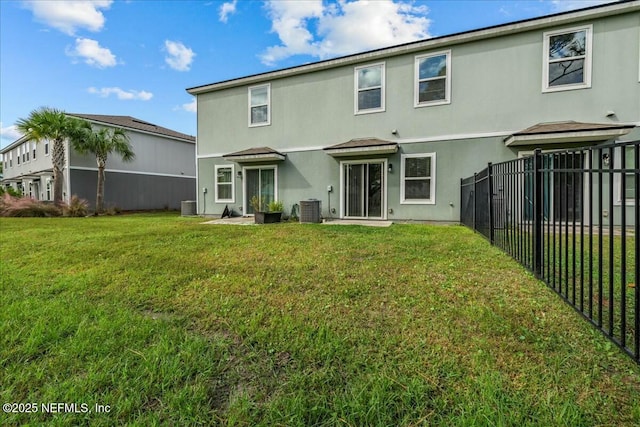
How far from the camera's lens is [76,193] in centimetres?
1859

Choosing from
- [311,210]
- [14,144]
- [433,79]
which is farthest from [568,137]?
[14,144]

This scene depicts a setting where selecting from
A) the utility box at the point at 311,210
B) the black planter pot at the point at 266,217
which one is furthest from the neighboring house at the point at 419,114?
the black planter pot at the point at 266,217

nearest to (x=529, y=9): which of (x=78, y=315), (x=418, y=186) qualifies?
(x=418, y=186)

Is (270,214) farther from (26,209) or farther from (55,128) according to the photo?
(55,128)

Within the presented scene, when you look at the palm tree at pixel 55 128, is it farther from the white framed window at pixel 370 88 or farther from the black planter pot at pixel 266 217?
the white framed window at pixel 370 88

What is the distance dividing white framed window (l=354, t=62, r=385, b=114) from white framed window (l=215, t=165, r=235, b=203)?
626 centimetres

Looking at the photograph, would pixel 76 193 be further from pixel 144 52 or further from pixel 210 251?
pixel 210 251

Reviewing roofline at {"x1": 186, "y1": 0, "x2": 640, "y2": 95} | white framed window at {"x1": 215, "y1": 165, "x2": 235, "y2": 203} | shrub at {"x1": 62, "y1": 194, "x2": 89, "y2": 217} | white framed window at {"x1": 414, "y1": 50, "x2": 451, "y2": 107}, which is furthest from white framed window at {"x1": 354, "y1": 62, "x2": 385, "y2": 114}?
shrub at {"x1": 62, "y1": 194, "x2": 89, "y2": 217}

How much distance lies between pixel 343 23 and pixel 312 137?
20.0 feet

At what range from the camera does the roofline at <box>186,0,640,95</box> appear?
27.3 ft

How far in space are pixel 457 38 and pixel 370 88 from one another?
3.07m

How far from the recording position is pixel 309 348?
2402 mm

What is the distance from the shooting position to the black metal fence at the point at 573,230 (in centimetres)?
214

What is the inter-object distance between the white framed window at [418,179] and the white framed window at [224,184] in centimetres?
743
